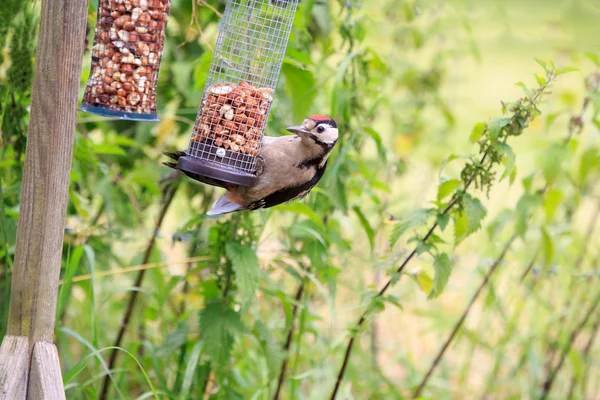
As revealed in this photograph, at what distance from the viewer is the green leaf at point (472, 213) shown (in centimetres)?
244

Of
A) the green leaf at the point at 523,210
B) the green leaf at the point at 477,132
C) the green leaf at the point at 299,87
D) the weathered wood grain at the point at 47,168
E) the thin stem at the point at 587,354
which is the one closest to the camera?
the weathered wood grain at the point at 47,168

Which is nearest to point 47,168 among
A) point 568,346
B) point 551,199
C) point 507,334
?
point 551,199

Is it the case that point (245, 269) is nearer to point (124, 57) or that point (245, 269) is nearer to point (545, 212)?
point (124, 57)

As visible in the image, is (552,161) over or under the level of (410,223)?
over

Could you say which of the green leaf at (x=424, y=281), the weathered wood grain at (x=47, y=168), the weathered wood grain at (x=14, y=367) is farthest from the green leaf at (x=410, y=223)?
the weathered wood grain at (x=14, y=367)

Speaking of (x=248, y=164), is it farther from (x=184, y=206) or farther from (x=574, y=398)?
(x=574, y=398)

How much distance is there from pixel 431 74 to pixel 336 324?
1803 millimetres

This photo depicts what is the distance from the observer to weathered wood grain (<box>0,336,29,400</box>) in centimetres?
193

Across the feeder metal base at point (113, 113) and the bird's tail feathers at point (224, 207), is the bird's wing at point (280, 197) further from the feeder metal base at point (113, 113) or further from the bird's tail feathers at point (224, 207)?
the feeder metal base at point (113, 113)

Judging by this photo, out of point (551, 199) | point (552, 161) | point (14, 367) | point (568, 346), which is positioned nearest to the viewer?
point (14, 367)

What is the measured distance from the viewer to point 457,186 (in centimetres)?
258

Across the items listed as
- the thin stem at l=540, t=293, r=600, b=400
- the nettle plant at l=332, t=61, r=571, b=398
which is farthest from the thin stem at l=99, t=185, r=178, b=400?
the thin stem at l=540, t=293, r=600, b=400

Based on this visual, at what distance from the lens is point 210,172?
7.33 feet

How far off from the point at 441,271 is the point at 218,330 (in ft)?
2.96
